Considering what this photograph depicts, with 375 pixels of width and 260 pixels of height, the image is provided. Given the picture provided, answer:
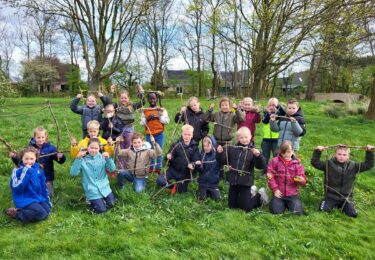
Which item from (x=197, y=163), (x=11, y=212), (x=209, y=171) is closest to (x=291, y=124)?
(x=209, y=171)

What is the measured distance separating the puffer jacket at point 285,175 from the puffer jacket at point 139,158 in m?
1.80

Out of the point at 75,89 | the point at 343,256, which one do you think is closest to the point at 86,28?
the point at 343,256

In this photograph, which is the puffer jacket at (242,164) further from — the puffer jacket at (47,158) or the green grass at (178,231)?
the puffer jacket at (47,158)

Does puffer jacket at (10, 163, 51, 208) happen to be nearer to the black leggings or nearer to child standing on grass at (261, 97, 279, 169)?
the black leggings

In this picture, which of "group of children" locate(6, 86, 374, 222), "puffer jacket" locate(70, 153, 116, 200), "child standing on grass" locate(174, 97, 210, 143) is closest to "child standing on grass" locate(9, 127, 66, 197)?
"group of children" locate(6, 86, 374, 222)

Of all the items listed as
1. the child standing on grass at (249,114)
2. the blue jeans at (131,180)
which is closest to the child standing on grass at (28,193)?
the blue jeans at (131,180)

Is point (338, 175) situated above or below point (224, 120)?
below

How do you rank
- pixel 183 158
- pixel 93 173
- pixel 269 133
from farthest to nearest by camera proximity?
1. pixel 269 133
2. pixel 183 158
3. pixel 93 173

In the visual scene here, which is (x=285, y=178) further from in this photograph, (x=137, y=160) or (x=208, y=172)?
(x=137, y=160)

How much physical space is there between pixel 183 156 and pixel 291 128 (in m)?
1.91

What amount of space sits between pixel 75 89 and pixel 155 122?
119 feet

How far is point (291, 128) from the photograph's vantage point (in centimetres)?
573

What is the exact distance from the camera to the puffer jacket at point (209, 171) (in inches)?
211

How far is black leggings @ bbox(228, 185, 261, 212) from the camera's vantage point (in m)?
4.90
